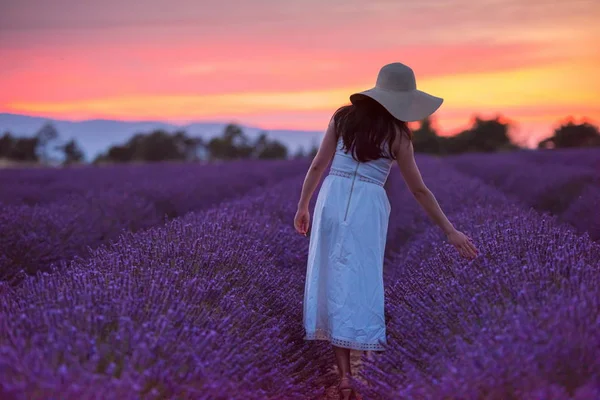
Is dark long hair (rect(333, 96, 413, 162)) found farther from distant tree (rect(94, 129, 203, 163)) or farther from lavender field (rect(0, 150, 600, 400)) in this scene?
distant tree (rect(94, 129, 203, 163))

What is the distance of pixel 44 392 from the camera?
6.03ft

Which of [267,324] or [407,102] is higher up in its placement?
[407,102]

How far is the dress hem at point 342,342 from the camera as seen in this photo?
3064 millimetres

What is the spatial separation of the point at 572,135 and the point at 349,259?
34083 millimetres

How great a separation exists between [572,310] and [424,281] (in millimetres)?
1188

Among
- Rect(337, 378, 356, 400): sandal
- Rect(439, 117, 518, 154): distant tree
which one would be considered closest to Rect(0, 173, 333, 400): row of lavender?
Rect(337, 378, 356, 400): sandal

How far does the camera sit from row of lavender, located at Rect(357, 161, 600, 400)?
2002 mm

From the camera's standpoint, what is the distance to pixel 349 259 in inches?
124

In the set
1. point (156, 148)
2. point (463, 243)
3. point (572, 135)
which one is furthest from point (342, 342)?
point (156, 148)

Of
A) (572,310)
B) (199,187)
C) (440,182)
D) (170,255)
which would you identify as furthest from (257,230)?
(199,187)

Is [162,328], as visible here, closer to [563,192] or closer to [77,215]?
[77,215]

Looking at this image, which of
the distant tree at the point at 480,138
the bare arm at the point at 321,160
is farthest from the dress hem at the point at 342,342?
the distant tree at the point at 480,138

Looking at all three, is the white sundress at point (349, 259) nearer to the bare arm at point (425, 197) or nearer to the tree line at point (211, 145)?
the bare arm at point (425, 197)

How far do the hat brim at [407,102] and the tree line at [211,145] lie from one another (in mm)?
38192
